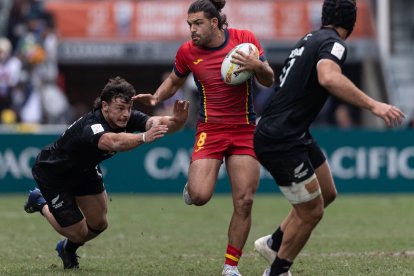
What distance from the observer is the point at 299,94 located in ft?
29.0

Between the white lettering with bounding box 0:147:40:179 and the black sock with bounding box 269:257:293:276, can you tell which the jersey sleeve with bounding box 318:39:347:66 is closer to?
the black sock with bounding box 269:257:293:276

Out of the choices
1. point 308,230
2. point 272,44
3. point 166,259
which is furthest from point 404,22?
point 308,230

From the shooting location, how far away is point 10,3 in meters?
26.8

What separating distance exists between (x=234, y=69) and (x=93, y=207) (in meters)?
2.00

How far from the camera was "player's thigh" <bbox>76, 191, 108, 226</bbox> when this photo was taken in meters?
10.7

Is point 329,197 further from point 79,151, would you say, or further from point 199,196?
point 79,151

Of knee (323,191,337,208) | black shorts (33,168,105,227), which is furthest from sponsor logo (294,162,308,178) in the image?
black shorts (33,168,105,227)

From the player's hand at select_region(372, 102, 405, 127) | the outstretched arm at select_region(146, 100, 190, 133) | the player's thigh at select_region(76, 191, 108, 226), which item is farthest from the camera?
the player's thigh at select_region(76, 191, 108, 226)

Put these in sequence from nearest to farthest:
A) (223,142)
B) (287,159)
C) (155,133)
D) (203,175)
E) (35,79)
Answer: (287,159) < (155,133) < (203,175) < (223,142) < (35,79)

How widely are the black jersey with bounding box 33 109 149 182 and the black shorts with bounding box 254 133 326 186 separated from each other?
1652 mm

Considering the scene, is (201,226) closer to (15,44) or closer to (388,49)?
(15,44)

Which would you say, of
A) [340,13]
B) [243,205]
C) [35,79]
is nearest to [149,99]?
[243,205]

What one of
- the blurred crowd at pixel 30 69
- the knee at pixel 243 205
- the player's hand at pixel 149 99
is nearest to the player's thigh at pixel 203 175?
the knee at pixel 243 205

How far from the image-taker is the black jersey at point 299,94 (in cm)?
876
